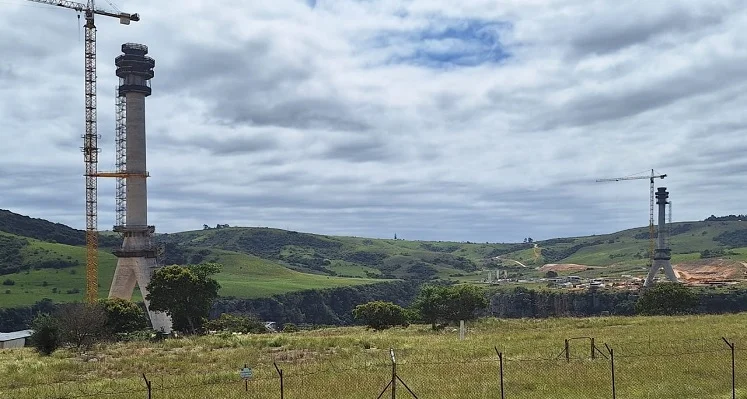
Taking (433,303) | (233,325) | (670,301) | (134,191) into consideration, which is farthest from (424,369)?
(134,191)

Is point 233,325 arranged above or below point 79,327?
below

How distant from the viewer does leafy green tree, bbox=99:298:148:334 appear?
73450 mm

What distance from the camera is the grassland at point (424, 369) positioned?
22578 mm

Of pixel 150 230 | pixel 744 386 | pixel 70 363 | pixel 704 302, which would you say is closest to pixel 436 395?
pixel 744 386

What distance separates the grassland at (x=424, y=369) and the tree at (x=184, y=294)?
32.2 meters

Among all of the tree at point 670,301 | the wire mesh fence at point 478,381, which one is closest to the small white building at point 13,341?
the wire mesh fence at point 478,381

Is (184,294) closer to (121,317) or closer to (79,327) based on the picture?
(121,317)

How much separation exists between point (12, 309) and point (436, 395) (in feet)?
563

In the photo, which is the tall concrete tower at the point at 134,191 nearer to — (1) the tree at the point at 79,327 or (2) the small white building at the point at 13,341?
(2) the small white building at the point at 13,341

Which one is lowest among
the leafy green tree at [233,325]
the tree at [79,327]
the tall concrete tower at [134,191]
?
the leafy green tree at [233,325]

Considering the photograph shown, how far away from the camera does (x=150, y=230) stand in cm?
12425

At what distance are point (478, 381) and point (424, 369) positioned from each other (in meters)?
3.99

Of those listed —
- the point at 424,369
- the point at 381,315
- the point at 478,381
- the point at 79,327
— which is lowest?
the point at 381,315

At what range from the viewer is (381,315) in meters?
81.8
